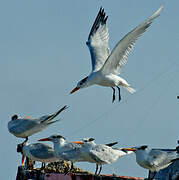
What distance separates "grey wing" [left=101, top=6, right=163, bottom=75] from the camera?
17656 mm

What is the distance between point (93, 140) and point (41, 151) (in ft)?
4.07

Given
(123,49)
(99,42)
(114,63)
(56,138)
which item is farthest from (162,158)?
(99,42)

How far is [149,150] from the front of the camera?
14211 millimetres

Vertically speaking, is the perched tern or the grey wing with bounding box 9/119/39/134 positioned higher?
the grey wing with bounding box 9/119/39/134

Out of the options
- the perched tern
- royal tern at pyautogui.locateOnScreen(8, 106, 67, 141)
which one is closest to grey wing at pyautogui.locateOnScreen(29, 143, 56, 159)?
royal tern at pyautogui.locateOnScreen(8, 106, 67, 141)

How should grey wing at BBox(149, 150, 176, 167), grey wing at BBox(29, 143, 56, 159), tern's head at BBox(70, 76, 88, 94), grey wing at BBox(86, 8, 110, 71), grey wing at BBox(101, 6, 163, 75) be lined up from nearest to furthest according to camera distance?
grey wing at BBox(149, 150, 176, 167) < grey wing at BBox(29, 143, 56, 159) < grey wing at BBox(101, 6, 163, 75) < tern's head at BBox(70, 76, 88, 94) < grey wing at BBox(86, 8, 110, 71)

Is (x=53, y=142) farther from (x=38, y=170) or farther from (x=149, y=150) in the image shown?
(x=149, y=150)

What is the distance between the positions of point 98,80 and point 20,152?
8.71 ft

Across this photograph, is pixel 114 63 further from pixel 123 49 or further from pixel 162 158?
pixel 162 158

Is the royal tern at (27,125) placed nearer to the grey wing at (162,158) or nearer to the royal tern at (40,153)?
the royal tern at (40,153)

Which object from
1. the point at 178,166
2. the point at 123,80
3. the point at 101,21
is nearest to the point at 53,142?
the point at 123,80

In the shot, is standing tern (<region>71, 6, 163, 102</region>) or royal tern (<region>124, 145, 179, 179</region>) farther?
standing tern (<region>71, 6, 163, 102</region>)

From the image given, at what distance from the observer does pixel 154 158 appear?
13945mm

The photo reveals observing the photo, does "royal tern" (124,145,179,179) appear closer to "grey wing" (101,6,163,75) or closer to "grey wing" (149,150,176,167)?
"grey wing" (149,150,176,167)
